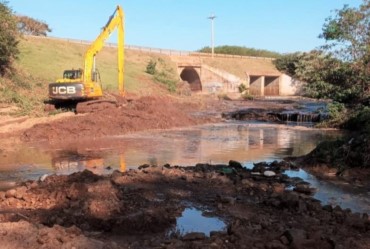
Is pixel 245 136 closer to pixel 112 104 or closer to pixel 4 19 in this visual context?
pixel 112 104

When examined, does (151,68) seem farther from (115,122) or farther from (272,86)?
(115,122)

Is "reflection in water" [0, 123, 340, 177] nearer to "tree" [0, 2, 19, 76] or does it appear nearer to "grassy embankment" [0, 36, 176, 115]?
"grassy embankment" [0, 36, 176, 115]

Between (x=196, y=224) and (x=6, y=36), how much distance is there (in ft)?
101

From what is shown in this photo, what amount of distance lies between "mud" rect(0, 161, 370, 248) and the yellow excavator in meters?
16.3

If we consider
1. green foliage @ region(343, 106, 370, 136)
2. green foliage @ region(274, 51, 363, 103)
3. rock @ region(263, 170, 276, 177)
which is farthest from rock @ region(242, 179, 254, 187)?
green foliage @ region(274, 51, 363, 103)

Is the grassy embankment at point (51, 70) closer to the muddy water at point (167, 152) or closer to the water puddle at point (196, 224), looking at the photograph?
the muddy water at point (167, 152)

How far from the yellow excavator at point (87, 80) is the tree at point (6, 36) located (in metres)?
8.73

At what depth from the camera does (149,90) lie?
4941cm

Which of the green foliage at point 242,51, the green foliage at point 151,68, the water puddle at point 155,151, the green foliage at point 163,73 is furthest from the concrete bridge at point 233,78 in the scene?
the water puddle at point 155,151

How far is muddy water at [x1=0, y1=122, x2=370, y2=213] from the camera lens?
13.2 meters

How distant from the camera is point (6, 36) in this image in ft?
114

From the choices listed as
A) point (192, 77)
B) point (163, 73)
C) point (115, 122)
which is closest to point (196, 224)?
point (115, 122)

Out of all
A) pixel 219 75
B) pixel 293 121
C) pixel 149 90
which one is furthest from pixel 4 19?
pixel 219 75

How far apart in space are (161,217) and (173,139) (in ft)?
44.8
